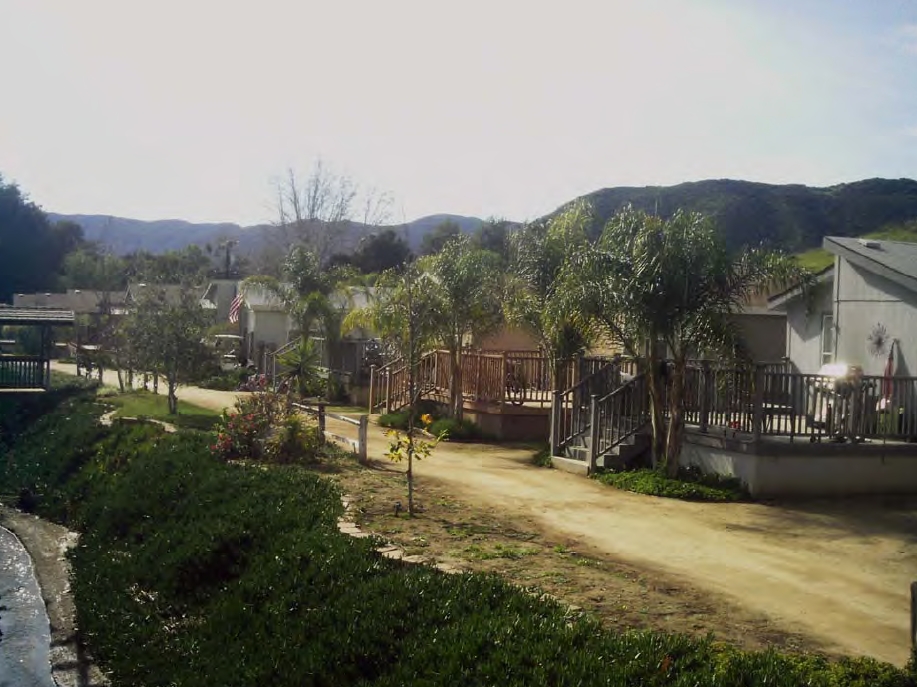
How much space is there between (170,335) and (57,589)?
32.0 ft

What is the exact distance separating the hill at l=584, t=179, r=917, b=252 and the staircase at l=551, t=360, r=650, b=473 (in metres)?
50.4

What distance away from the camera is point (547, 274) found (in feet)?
62.2

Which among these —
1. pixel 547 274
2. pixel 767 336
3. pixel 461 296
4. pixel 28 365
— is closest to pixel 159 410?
pixel 28 365

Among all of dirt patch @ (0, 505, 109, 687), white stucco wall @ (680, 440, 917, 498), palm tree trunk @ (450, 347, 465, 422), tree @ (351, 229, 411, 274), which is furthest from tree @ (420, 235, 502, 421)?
tree @ (351, 229, 411, 274)

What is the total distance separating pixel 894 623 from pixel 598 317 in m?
7.73

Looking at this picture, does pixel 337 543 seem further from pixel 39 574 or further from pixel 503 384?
pixel 503 384

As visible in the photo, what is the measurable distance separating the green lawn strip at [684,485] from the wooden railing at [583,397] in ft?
6.95

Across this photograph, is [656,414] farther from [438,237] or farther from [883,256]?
[438,237]

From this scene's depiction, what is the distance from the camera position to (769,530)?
39.3 feet

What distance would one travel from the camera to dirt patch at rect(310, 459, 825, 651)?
771cm

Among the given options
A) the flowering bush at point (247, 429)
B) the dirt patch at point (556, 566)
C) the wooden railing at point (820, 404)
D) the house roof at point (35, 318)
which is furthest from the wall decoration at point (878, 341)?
the house roof at point (35, 318)

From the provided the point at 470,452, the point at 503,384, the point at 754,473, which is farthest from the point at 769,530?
the point at 503,384

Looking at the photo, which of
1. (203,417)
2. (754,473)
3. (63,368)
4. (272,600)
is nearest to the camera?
(272,600)

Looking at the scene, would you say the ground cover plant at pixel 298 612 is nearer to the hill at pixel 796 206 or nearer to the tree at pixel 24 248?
the hill at pixel 796 206
